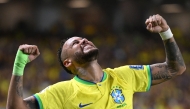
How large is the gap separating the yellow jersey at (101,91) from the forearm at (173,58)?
0.19m

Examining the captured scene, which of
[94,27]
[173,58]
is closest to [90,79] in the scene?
[173,58]

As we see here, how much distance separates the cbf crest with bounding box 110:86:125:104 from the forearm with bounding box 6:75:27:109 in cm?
69

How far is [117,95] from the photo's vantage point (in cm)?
349

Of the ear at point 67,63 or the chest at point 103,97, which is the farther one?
the ear at point 67,63

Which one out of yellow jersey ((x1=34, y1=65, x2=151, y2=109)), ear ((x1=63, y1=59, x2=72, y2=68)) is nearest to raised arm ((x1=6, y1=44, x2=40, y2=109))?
yellow jersey ((x1=34, y1=65, x2=151, y2=109))

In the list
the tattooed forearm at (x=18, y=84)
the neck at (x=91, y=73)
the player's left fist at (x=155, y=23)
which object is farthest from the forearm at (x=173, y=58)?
the tattooed forearm at (x=18, y=84)

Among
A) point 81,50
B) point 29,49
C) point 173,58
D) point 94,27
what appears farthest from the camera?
point 94,27

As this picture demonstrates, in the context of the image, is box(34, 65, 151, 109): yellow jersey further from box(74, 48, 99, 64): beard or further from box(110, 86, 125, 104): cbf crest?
box(74, 48, 99, 64): beard

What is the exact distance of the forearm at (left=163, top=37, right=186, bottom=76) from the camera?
3688 mm

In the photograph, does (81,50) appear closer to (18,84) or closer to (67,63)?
(67,63)

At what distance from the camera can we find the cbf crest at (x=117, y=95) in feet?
11.4

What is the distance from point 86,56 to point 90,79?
200 mm

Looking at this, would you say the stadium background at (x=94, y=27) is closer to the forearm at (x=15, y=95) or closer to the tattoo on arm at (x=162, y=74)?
the tattoo on arm at (x=162, y=74)

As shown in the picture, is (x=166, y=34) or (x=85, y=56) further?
(x=166, y=34)
